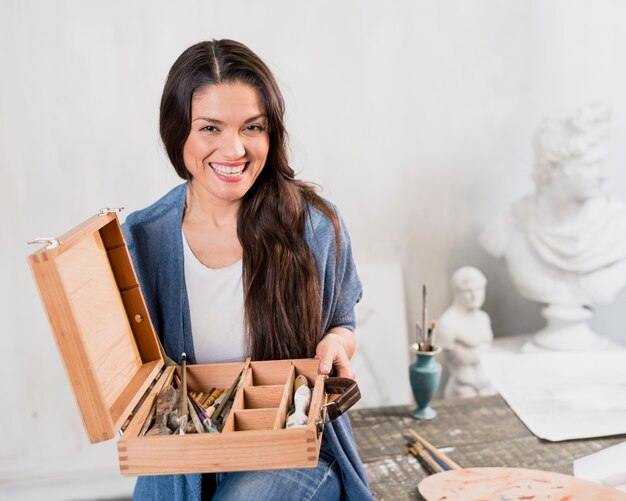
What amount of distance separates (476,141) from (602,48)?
0.67 metres

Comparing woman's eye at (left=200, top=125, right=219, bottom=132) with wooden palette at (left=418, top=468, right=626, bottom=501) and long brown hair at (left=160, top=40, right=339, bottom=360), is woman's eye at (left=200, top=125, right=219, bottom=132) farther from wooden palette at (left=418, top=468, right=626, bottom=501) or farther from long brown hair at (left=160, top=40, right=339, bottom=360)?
wooden palette at (left=418, top=468, right=626, bottom=501)

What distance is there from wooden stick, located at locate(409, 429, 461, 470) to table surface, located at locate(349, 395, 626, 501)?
0.11ft

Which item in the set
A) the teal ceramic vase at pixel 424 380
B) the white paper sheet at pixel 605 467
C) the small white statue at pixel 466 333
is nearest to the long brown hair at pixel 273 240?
the teal ceramic vase at pixel 424 380

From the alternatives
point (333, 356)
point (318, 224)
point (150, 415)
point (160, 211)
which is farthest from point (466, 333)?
point (150, 415)

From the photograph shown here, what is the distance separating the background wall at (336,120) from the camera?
8.18 feet

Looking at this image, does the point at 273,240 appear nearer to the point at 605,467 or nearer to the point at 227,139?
the point at 227,139

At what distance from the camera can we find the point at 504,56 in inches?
112

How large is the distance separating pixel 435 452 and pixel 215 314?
672 mm

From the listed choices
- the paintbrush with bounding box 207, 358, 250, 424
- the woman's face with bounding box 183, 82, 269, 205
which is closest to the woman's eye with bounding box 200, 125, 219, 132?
the woman's face with bounding box 183, 82, 269, 205

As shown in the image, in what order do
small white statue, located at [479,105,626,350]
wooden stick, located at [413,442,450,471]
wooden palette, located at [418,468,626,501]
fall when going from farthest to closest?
1. small white statue, located at [479,105,626,350]
2. wooden stick, located at [413,442,450,471]
3. wooden palette, located at [418,468,626,501]

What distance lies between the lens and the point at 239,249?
1.63 metres

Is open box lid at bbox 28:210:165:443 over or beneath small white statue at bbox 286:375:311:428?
over

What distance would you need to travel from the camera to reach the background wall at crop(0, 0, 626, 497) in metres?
2.49

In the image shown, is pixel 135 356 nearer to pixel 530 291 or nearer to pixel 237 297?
pixel 237 297
